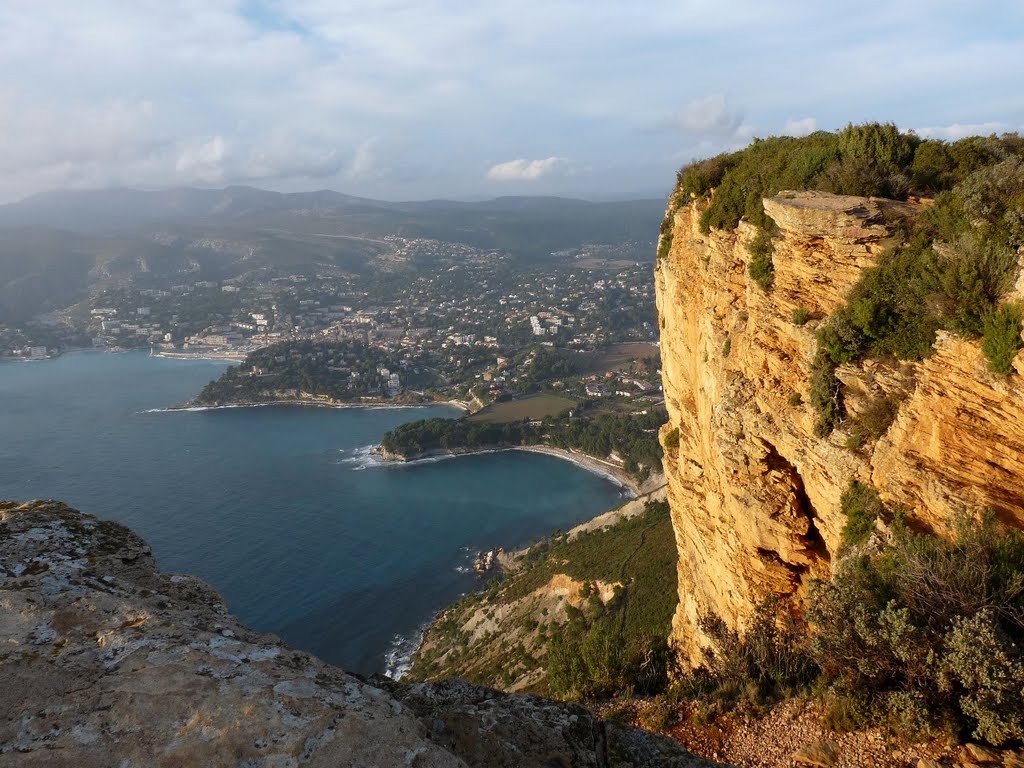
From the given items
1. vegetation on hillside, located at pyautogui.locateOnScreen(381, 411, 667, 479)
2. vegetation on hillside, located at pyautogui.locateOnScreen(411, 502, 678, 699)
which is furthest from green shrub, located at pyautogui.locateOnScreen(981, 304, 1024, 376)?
vegetation on hillside, located at pyautogui.locateOnScreen(381, 411, 667, 479)

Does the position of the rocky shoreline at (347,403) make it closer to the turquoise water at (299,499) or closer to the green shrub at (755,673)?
the turquoise water at (299,499)

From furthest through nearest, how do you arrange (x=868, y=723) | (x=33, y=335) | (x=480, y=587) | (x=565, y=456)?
1. (x=33, y=335)
2. (x=565, y=456)
3. (x=480, y=587)
4. (x=868, y=723)

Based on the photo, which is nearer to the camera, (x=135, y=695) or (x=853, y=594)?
(x=135, y=695)

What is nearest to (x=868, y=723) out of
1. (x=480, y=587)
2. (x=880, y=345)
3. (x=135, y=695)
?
(x=880, y=345)

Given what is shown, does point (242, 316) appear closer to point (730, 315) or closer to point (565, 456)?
point (565, 456)

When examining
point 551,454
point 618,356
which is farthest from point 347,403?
point 618,356

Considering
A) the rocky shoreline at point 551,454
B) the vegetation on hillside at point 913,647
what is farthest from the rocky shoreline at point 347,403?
the vegetation on hillside at point 913,647

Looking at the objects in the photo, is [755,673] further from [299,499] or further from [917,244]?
[299,499]
